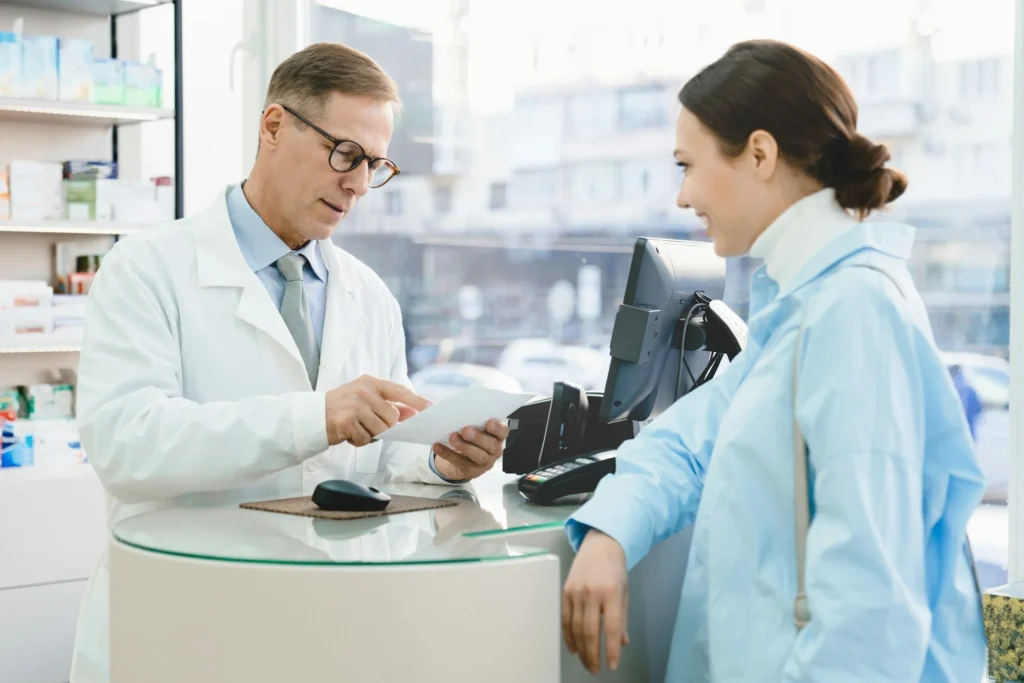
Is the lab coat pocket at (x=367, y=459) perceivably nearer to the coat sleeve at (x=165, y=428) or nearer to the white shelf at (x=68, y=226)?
the coat sleeve at (x=165, y=428)

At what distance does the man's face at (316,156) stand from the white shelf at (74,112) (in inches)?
84.9

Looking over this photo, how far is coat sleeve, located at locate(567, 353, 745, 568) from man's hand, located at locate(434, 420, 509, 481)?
285 mm

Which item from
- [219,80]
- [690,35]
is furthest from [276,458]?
[219,80]

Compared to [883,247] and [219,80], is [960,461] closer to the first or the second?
[883,247]

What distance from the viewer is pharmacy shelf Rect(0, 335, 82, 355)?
12.6 feet

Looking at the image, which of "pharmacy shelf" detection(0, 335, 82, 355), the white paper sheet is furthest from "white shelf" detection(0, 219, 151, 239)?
the white paper sheet

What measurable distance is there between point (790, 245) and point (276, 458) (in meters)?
0.86

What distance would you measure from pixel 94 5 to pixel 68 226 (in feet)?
2.98

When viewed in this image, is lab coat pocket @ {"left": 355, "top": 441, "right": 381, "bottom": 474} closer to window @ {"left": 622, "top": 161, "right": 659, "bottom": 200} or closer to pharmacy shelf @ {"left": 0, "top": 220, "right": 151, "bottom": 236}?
Result: window @ {"left": 622, "top": 161, "right": 659, "bottom": 200}

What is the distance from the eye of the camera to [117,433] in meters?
1.74

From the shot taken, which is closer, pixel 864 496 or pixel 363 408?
pixel 864 496

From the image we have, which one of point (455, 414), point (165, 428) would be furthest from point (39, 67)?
point (455, 414)

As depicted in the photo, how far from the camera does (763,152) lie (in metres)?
1.41

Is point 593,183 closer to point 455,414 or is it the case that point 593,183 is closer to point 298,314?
point 298,314
